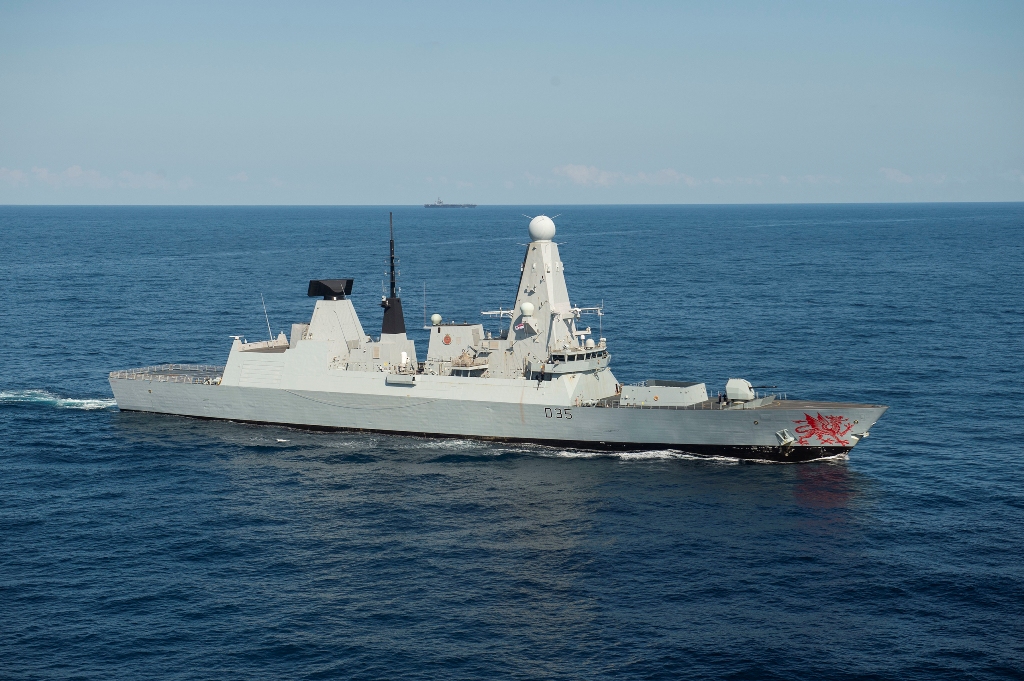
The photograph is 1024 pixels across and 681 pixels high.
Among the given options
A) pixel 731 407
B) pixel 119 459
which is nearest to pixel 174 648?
pixel 119 459

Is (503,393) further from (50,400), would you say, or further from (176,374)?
(50,400)

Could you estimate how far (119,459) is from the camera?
49094 mm

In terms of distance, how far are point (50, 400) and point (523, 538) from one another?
34.0m

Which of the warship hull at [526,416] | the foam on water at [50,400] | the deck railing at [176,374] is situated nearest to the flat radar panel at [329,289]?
the warship hull at [526,416]

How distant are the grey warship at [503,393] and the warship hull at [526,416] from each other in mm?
62

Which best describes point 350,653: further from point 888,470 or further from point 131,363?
point 131,363

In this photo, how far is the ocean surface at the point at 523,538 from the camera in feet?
97.6

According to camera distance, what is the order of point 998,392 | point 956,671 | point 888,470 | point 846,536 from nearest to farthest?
point 956,671
point 846,536
point 888,470
point 998,392

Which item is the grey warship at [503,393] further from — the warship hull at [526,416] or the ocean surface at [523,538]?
the ocean surface at [523,538]

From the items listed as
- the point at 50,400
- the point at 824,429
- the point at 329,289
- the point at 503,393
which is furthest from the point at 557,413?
the point at 50,400

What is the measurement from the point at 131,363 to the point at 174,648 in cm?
4188

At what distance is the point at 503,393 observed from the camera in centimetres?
5097

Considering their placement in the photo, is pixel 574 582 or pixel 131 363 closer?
pixel 574 582

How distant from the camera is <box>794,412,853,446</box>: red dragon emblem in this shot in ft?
154
